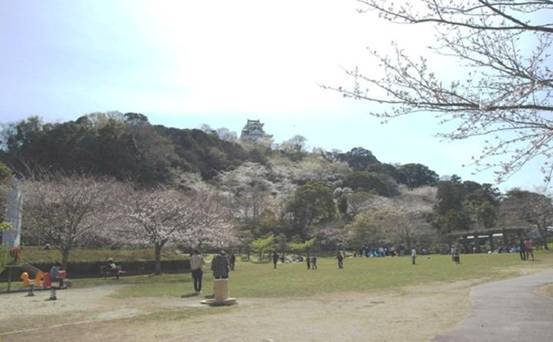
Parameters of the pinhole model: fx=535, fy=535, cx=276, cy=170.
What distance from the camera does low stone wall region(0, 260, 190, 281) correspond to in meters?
30.9

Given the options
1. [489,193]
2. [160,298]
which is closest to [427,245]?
[489,193]

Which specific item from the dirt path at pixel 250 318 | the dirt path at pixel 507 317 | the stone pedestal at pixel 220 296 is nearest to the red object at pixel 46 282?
the dirt path at pixel 250 318

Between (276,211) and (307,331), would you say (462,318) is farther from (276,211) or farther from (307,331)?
(276,211)

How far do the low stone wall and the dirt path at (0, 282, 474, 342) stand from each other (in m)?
14.7

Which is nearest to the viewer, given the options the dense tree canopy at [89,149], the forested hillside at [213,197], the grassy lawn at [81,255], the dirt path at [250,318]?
the dirt path at [250,318]

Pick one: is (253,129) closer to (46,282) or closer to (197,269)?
(46,282)

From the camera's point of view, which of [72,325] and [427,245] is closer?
[72,325]

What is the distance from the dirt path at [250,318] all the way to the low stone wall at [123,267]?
1468 cm

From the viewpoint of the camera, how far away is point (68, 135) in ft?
226

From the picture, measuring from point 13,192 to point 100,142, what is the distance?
111 feet

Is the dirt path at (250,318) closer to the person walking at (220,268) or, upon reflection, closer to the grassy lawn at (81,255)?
the person walking at (220,268)

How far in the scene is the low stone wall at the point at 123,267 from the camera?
30869mm

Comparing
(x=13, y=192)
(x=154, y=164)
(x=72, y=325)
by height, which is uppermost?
(x=154, y=164)

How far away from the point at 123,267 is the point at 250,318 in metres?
24.0
